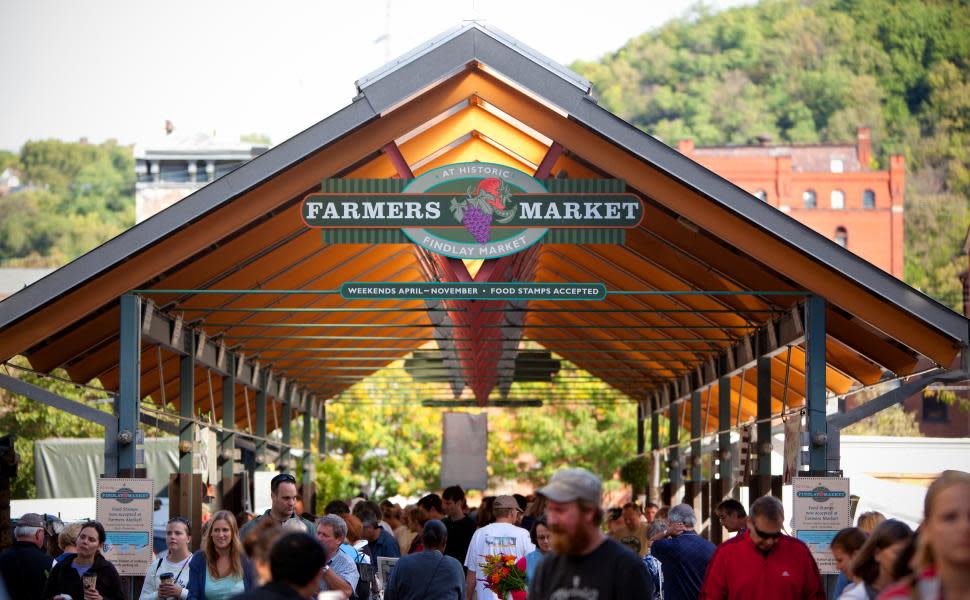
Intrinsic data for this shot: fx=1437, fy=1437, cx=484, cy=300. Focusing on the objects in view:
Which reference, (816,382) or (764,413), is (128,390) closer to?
(816,382)

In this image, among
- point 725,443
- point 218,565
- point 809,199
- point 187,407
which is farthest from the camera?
point 809,199

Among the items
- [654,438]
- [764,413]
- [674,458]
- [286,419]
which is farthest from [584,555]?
[654,438]

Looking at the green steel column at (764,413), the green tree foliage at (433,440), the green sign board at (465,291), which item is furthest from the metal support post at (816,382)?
the green tree foliage at (433,440)

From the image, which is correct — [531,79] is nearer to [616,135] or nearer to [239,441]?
[616,135]

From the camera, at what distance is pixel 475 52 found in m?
14.1

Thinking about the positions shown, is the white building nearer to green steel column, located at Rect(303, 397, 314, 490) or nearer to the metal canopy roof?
green steel column, located at Rect(303, 397, 314, 490)

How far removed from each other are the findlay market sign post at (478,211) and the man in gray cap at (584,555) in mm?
8323

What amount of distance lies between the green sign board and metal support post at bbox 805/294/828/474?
238 centimetres

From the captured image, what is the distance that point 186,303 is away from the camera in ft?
60.6

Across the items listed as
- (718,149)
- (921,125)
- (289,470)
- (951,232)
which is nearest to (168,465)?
(289,470)

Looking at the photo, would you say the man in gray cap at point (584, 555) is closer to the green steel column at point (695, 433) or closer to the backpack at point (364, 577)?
the backpack at point (364, 577)

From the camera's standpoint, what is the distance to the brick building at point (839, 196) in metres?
83.6

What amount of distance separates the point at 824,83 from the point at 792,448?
389 ft

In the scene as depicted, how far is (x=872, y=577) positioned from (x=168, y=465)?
94.3 feet
